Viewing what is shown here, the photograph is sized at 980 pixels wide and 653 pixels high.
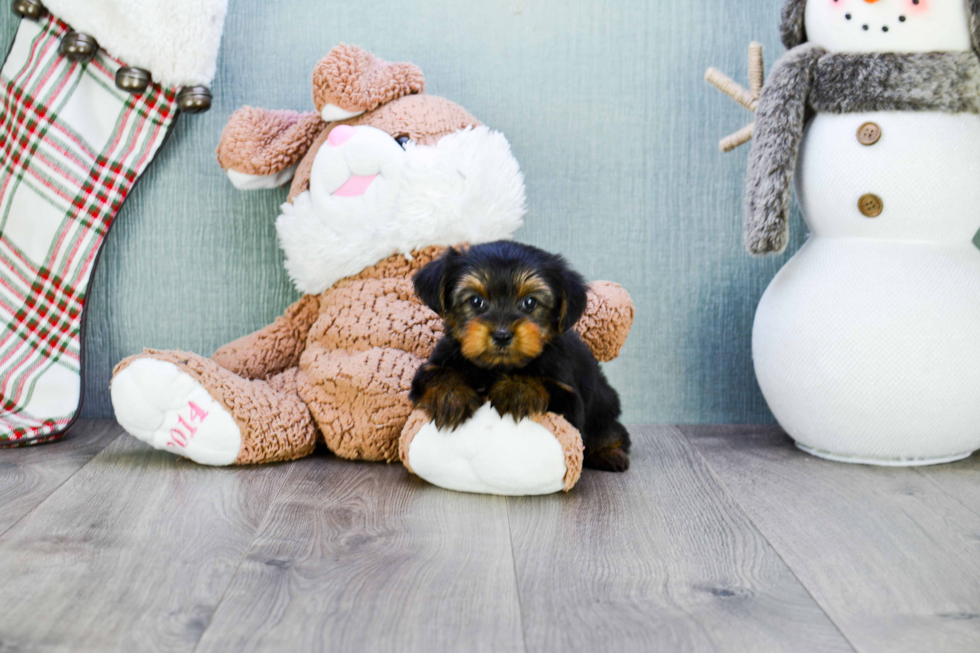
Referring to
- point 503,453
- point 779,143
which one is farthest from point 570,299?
point 779,143

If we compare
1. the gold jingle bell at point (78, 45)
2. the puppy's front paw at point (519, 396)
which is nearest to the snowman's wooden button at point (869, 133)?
the puppy's front paw at point (519, 396)

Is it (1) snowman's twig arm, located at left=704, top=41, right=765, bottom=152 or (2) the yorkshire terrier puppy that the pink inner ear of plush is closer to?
(2) the yorkshire terrier puppy

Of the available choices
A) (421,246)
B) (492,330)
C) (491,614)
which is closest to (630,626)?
(491,614)

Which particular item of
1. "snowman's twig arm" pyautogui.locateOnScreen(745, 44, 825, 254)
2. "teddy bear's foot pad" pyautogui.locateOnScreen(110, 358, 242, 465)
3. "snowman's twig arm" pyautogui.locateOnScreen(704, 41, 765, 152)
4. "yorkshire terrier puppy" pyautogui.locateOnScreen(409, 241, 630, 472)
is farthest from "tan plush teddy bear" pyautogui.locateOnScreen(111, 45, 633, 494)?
"snowman's twig arm" pyautogui.locateOnScreen(704, 41, 765, 152)

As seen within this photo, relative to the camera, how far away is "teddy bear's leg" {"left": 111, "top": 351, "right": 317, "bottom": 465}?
1.60m

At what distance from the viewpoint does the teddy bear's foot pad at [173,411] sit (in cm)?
159

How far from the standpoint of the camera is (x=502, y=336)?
1360 mm

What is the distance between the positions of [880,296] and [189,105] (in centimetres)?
153

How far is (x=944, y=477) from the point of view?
1.66 m

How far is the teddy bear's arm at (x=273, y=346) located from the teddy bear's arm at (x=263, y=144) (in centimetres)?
29

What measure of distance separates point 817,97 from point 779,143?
0.43ft

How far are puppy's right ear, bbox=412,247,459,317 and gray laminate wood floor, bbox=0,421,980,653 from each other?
350mm

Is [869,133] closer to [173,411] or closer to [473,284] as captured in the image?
[473,284]

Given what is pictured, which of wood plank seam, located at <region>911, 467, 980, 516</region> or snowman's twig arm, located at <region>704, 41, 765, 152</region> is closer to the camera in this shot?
wood plank seam, located at <region>911, 467, 980, 516</region>
